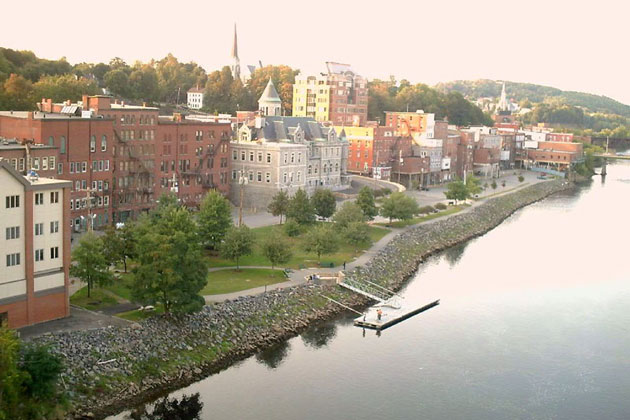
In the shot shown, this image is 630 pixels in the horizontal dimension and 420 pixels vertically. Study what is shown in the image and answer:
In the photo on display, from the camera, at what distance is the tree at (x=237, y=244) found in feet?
148

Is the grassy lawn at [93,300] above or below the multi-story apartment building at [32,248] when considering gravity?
below

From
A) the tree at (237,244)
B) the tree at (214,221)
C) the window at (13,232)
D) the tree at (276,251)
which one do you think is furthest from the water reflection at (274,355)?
the tree at (214,221)

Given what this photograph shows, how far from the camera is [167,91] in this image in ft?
395

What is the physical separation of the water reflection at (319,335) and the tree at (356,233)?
13.4m

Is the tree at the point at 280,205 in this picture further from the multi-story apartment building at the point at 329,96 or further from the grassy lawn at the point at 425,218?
the multi-story apartment building at the point at 329,96

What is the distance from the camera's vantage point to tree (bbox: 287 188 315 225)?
5850cm

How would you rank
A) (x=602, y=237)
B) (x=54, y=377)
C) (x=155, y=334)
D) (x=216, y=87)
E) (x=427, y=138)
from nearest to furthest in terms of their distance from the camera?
(x=54, y=377), (x=155, y=334), (x=602, y=237), (x=427, y=138), (x=216, y=87)

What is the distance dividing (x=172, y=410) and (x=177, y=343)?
4.33m

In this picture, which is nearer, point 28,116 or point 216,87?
point 28,116

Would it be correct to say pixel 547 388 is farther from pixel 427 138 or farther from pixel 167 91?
pixel 167 91

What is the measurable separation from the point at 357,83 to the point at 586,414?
301ft

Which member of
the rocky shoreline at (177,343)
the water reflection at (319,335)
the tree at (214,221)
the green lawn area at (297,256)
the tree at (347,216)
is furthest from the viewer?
the tree at (347,216)

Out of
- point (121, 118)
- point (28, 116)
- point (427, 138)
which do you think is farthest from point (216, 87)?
point (28, 116)

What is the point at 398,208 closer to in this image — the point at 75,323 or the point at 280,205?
the point at 280,205
